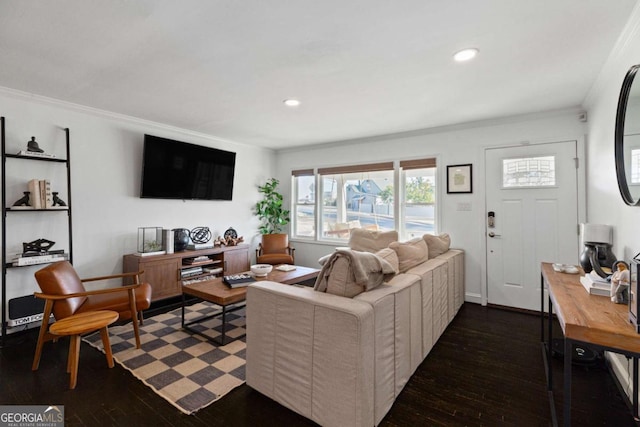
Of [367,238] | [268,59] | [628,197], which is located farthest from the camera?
[367,238]

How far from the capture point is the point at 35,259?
9.89 ft

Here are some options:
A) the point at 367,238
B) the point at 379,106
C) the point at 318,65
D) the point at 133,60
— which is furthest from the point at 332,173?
the point at 133,60

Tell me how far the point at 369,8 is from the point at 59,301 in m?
3.14

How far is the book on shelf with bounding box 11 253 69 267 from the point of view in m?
2.90

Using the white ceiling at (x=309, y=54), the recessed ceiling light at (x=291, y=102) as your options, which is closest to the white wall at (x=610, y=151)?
the white ceiling at (x=309, y=54)

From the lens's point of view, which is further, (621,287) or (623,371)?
(623,371)

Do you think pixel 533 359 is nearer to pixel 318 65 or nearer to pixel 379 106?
pixel 379 106

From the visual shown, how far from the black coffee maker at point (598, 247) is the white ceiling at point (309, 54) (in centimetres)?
135

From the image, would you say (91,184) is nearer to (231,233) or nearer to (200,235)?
(200,235)

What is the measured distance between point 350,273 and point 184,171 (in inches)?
138

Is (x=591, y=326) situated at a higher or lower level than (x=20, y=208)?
lower

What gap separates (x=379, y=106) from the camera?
348 cm

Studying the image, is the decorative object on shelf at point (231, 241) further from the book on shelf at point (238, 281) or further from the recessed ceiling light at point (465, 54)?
the recessed ceiling light at point (465, 54)

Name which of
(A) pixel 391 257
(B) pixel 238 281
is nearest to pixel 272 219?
(B) pixel 238 281
